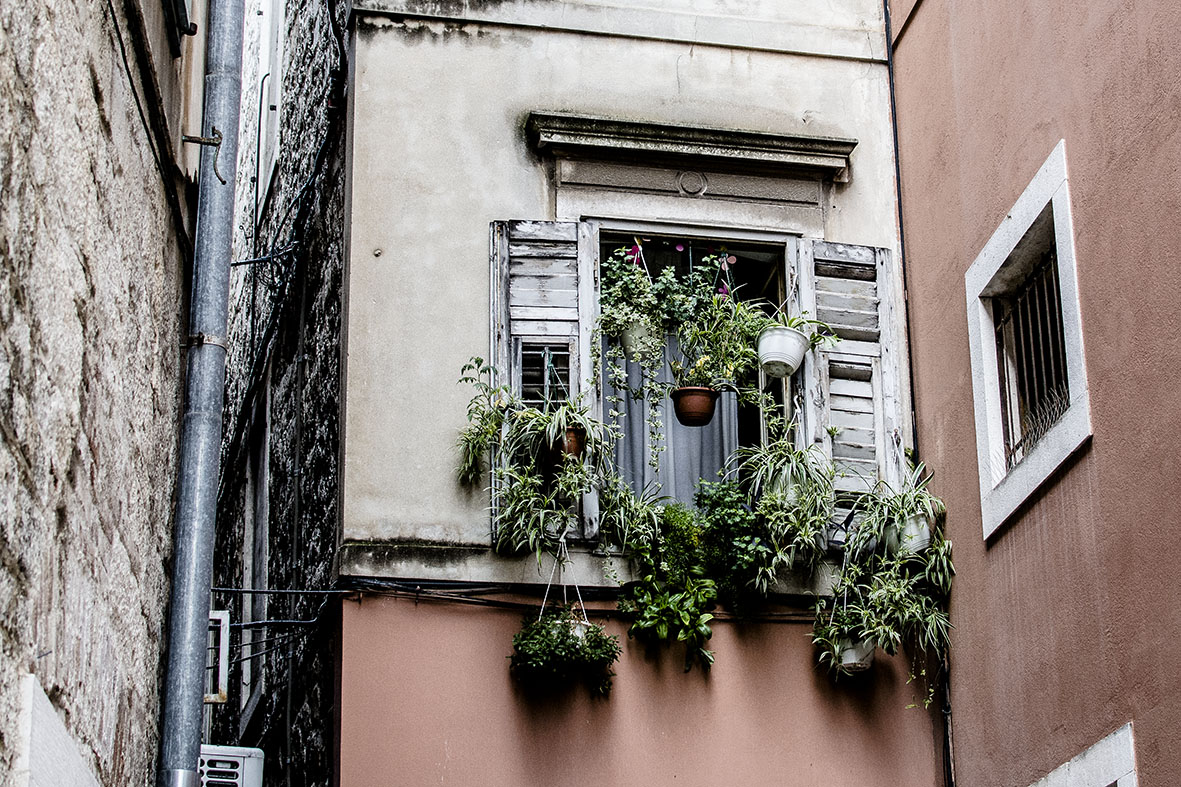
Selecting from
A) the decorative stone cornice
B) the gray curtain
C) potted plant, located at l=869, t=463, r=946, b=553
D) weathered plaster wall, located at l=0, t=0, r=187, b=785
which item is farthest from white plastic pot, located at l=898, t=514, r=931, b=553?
weathered plaster wall, located at l=0, t=0, r=187, b=785

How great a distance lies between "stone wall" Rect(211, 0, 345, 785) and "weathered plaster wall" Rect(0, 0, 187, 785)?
253cm

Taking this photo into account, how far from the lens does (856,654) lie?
748 cm

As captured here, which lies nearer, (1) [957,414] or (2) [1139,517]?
(2) [1139,517]

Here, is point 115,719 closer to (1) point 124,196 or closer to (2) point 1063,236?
(1) point 124,196

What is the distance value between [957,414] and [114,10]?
4.67 metres

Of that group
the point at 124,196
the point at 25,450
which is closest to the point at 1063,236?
the point at 124,196

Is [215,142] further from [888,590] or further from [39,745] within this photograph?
[888,590]

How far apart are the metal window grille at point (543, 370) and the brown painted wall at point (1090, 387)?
187 cm

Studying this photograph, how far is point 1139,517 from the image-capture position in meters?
5.84

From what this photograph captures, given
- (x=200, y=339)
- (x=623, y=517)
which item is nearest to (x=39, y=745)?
(x=200, y=339)

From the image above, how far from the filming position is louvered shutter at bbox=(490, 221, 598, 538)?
25.9ft

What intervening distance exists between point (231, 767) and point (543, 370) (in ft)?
8.52

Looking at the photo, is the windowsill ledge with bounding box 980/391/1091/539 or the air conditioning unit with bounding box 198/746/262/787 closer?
the windowsill ledge with bounding box 980/391/1091/539

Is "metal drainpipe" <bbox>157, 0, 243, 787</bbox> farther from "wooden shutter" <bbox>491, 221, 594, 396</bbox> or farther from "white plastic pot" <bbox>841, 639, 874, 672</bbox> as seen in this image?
"white plastic pot" <bbox>841, 639, 874, 672</bbox>
